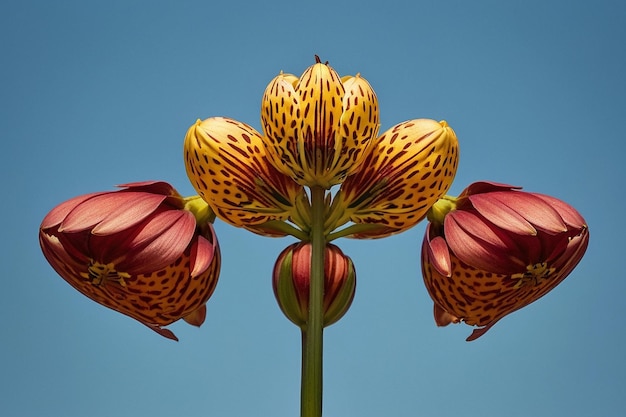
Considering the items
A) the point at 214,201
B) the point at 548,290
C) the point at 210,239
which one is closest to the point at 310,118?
the point at 214,201

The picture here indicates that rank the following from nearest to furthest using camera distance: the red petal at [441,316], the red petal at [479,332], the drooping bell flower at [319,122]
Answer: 1. the drooping bell flower at [319,122]
2. the red petal at [479,332]
3. the red petal at [441,316]

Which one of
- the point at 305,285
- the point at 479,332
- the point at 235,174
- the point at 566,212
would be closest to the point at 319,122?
the point at 235,174

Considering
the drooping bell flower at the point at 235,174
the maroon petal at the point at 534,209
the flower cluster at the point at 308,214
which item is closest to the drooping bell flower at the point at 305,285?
the flower cluster at the point at 308,214

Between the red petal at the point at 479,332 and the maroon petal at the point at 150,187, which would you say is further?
the red petal at the point at 479,332

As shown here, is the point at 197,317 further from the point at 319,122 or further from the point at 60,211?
the point at 319,122

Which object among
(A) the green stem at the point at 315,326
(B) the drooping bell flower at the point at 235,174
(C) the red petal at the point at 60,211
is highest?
(B) the drooping bell flower at the point at 235,174

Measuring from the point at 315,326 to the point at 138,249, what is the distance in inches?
14.3

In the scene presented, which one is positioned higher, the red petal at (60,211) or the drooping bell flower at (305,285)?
the red petal at (60,211)

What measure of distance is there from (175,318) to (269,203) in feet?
1.08

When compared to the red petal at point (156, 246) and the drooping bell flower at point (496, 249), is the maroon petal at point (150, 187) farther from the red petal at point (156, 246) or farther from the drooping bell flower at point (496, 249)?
the drooping bell flower at point (496, 249)

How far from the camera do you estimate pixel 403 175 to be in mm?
1413

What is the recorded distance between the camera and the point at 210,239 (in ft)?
5.07

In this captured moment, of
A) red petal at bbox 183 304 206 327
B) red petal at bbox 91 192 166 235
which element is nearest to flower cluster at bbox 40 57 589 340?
red petal at bbox 91 192 166 235

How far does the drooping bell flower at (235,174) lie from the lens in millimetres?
1405
